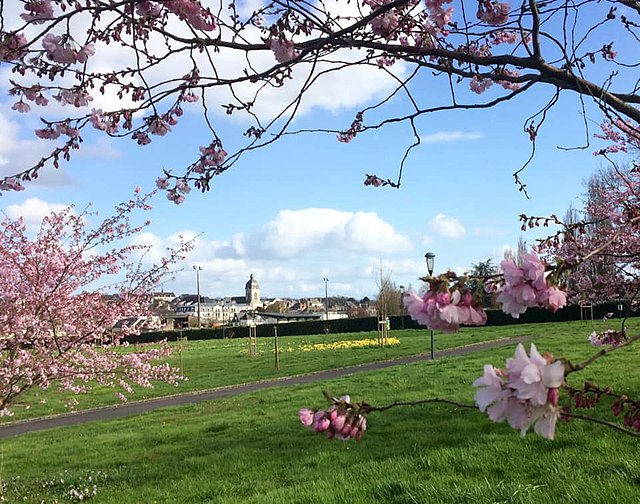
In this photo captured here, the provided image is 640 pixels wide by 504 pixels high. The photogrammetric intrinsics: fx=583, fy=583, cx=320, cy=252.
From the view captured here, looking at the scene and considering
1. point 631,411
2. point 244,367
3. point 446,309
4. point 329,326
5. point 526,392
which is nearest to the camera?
point 526,392

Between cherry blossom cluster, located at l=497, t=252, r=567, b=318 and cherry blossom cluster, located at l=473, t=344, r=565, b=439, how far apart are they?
0.67ft

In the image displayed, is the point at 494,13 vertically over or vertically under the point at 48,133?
over

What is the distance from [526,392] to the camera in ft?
3.69

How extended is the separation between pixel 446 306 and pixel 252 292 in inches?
5516

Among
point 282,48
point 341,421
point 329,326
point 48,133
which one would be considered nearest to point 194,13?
point 282,48

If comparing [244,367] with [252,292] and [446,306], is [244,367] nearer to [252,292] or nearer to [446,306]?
[446,306]

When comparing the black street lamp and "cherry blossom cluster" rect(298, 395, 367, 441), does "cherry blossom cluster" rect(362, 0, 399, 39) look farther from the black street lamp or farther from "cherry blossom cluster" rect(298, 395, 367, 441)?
the black street lamp

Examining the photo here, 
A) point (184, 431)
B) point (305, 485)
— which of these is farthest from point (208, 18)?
point (184, 431)

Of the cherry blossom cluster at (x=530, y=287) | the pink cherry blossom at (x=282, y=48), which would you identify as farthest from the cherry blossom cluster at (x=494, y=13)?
the cherry blossom cluster at (x=530, y=287)

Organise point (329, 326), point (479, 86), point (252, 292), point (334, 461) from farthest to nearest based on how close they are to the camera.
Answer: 1. point (252, 292)
2. point (329, 326)
3. point (334, 461)
4. point (479, 86)

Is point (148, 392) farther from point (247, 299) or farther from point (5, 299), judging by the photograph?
point (247, 299)

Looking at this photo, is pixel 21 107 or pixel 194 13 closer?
pixel 194 13

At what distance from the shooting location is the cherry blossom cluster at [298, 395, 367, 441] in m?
1.60

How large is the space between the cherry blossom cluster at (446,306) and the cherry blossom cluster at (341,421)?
1.34 feet
